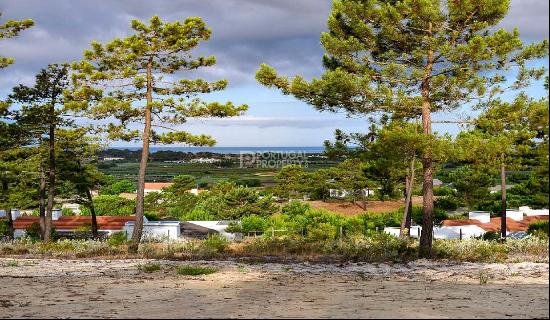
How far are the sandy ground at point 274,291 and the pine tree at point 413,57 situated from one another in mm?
5037

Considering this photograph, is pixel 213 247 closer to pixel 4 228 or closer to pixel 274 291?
pixel 274 291

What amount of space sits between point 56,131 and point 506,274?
70.2 ft

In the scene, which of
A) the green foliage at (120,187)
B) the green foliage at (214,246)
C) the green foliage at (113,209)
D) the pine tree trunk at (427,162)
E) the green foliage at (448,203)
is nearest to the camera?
the pine tree trunk at (427,162)

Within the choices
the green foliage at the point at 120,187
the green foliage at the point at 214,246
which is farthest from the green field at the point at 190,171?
the green foliage at the point at 214,246

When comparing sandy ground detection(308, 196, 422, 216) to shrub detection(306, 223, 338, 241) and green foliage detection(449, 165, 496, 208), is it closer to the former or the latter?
green foliage detection(449, 165, 496, 208)

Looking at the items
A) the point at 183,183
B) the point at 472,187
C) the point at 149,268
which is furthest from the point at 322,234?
the point at 183,183

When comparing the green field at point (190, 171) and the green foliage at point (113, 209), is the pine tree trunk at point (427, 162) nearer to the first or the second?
the green foliage at point (113, 209)

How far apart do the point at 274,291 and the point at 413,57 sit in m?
10.1

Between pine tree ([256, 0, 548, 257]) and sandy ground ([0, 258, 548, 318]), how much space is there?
5037 mm

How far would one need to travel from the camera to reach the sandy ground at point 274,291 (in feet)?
26.5

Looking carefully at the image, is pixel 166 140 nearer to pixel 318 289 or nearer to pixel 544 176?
pixel 318 289

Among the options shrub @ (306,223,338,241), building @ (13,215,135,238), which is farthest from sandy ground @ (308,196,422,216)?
shrub @ (306,223,338,241)

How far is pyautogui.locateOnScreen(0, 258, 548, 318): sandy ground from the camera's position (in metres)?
8.09

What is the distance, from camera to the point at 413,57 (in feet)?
57.2
